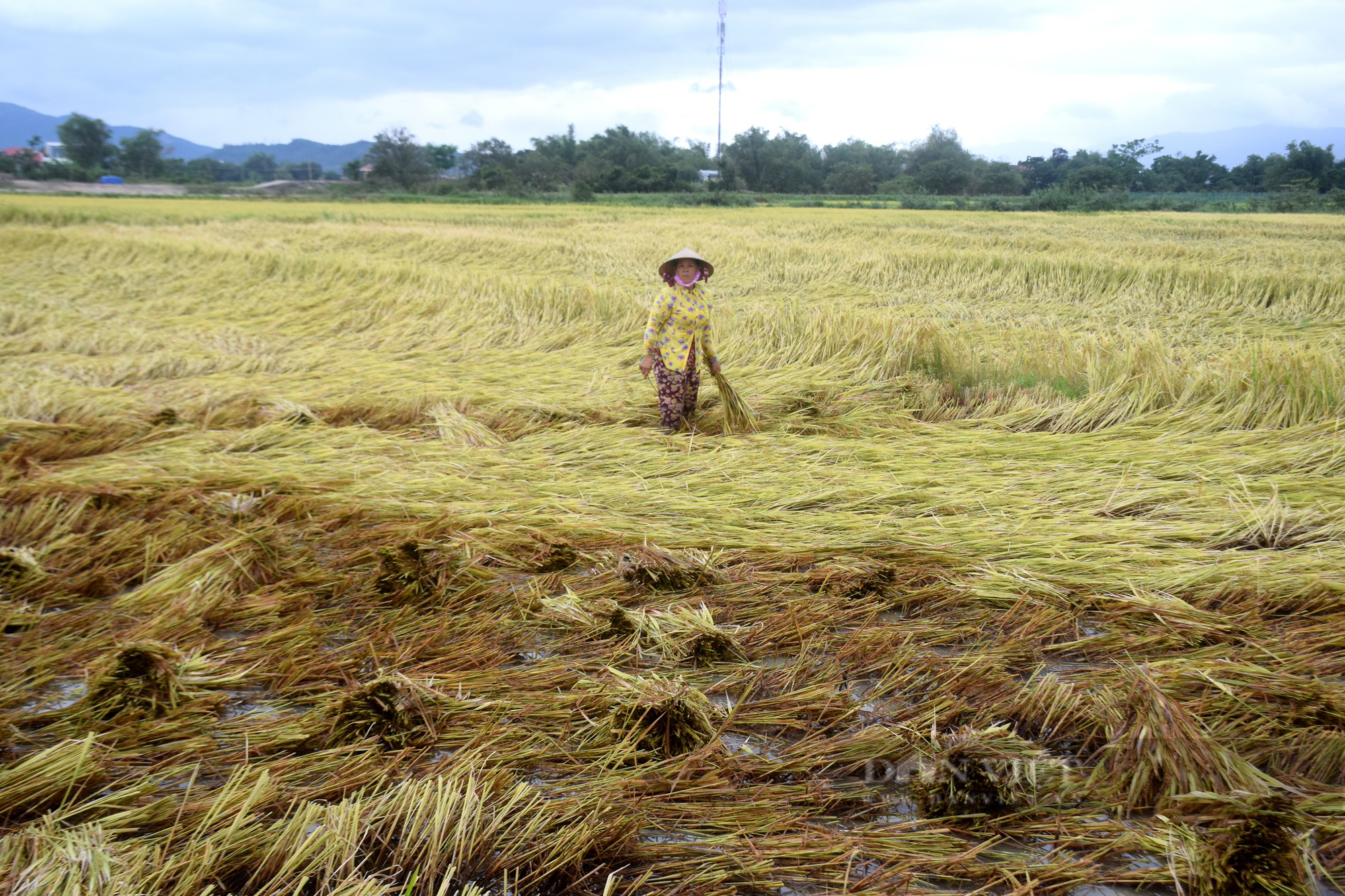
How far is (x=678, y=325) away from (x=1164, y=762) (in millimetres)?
3338

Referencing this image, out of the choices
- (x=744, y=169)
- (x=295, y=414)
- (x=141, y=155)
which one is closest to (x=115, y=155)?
(x=141, y=155)

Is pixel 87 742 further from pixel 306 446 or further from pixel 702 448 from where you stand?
pixel 702 448

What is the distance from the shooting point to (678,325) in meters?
4.63

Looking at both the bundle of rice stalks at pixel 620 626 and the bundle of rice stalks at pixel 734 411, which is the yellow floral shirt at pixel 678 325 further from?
the bundle of rice stalks at pixel 620 626

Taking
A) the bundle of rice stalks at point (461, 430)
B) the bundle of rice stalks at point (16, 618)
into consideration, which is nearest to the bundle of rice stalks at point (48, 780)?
the bundle of rice stalks at point (16, 618)

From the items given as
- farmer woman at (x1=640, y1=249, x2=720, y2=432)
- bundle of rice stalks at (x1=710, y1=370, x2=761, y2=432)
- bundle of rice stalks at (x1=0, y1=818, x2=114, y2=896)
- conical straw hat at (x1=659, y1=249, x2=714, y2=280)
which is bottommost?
bundle of rice stalks at (x1=0, y1=818, x2=114, y2=896)

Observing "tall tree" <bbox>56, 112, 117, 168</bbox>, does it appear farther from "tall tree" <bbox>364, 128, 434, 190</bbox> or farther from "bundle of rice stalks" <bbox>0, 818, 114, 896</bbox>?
"bundle of rice stalks" <bbox>0, 818, 114, 896</bbox>

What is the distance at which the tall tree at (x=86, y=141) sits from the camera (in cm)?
5391

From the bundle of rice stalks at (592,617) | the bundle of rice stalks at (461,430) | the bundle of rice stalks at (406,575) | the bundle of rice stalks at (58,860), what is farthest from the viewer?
the bundle of rice stalks at (461,430)

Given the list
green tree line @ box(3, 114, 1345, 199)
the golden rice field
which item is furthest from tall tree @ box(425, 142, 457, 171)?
the golden rice field

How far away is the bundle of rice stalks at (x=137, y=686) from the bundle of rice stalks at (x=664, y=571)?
4.27 feet

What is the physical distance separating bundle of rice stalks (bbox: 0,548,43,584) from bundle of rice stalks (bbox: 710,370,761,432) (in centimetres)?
313

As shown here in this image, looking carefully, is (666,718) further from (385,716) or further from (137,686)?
(137,686)

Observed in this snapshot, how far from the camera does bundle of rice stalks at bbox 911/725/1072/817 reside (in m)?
1.70
